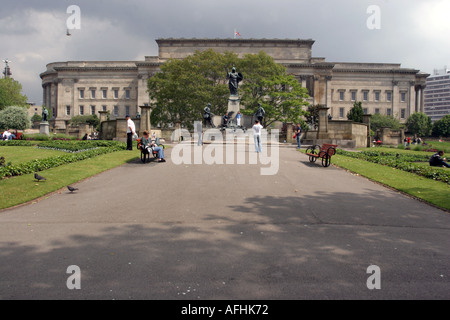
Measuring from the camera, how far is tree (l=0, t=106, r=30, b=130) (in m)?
63.7

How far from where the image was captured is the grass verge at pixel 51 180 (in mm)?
9078

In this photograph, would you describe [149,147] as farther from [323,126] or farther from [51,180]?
[323,126]

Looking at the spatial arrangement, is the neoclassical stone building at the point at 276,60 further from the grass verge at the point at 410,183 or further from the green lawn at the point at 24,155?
the grass verge at the point at 410,183

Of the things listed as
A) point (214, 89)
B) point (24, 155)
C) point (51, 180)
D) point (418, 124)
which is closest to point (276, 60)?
point (418, 124)

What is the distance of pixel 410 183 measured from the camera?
459 inches

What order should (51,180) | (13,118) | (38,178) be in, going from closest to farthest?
(38,178), (51,180), (13,118)

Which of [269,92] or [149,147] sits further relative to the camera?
[269,92]

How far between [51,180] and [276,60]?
81210mm

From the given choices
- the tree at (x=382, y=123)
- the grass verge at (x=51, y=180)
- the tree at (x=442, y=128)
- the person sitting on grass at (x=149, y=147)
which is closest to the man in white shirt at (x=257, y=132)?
the person sitting on grass at (x=149, y=147)

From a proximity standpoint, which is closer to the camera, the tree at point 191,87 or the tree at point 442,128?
the tree at point 191,87

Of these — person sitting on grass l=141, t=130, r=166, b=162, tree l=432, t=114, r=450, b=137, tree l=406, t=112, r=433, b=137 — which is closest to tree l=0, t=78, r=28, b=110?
person sitting on grass l=141, t=130, r=166, b=162

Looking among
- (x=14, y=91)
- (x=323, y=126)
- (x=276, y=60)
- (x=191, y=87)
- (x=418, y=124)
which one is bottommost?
(x=323, y=126)

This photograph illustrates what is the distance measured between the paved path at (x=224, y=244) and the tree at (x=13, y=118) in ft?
210

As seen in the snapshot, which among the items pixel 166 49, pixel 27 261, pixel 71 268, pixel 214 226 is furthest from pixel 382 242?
pixel 166 49
